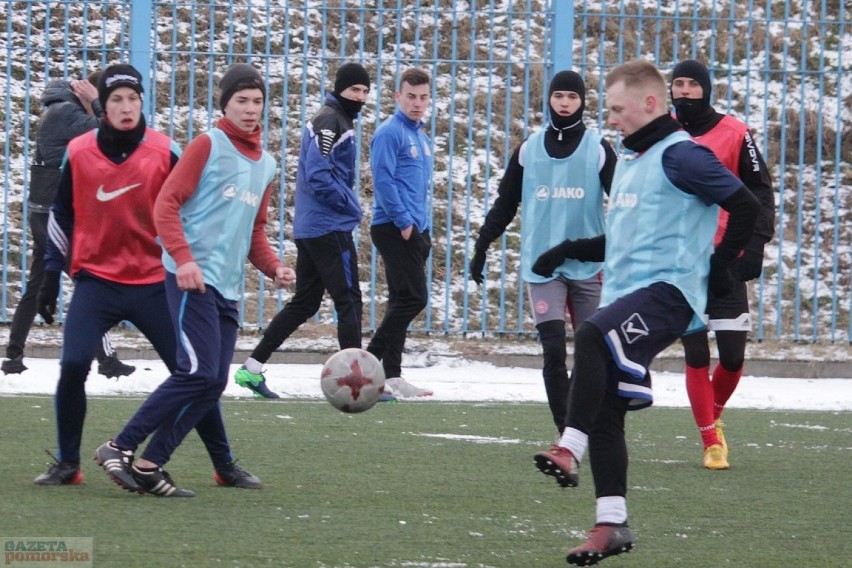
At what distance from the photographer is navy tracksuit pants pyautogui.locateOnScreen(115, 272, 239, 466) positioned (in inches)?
217

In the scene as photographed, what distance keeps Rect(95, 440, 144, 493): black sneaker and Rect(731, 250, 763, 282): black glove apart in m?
2.73

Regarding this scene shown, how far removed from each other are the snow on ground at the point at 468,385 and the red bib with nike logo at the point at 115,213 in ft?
12.1

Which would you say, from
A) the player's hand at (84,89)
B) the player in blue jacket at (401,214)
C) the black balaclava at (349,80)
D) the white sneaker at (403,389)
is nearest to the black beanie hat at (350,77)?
the black balaclava at (349,80)

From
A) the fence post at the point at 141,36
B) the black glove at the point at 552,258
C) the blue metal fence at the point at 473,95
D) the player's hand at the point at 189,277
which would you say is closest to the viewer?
the black glove at the point at 552,258

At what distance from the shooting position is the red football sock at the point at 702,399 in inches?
275

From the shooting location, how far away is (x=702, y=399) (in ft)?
23.0

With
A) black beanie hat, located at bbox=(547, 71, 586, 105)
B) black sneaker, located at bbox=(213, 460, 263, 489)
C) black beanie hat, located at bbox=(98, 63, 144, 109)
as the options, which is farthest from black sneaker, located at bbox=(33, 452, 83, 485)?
black beanie hat, located at bbox=(547, 71, 586, 105)

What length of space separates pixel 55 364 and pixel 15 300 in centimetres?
282

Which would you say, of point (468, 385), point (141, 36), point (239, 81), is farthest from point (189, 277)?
point (141, 36)

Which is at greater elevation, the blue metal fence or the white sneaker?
the blue metal fence

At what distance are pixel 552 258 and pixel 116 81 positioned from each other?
1.82 m

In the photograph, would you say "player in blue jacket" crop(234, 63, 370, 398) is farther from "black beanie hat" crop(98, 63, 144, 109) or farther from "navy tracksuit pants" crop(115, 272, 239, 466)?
"navy tracksuit pants" crop(115, 272, 239, 466)

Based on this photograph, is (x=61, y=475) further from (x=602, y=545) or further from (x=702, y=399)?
(x=702, y=399)

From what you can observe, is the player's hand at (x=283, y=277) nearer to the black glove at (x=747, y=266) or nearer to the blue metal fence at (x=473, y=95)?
the black glove at (x=747, y=266)
